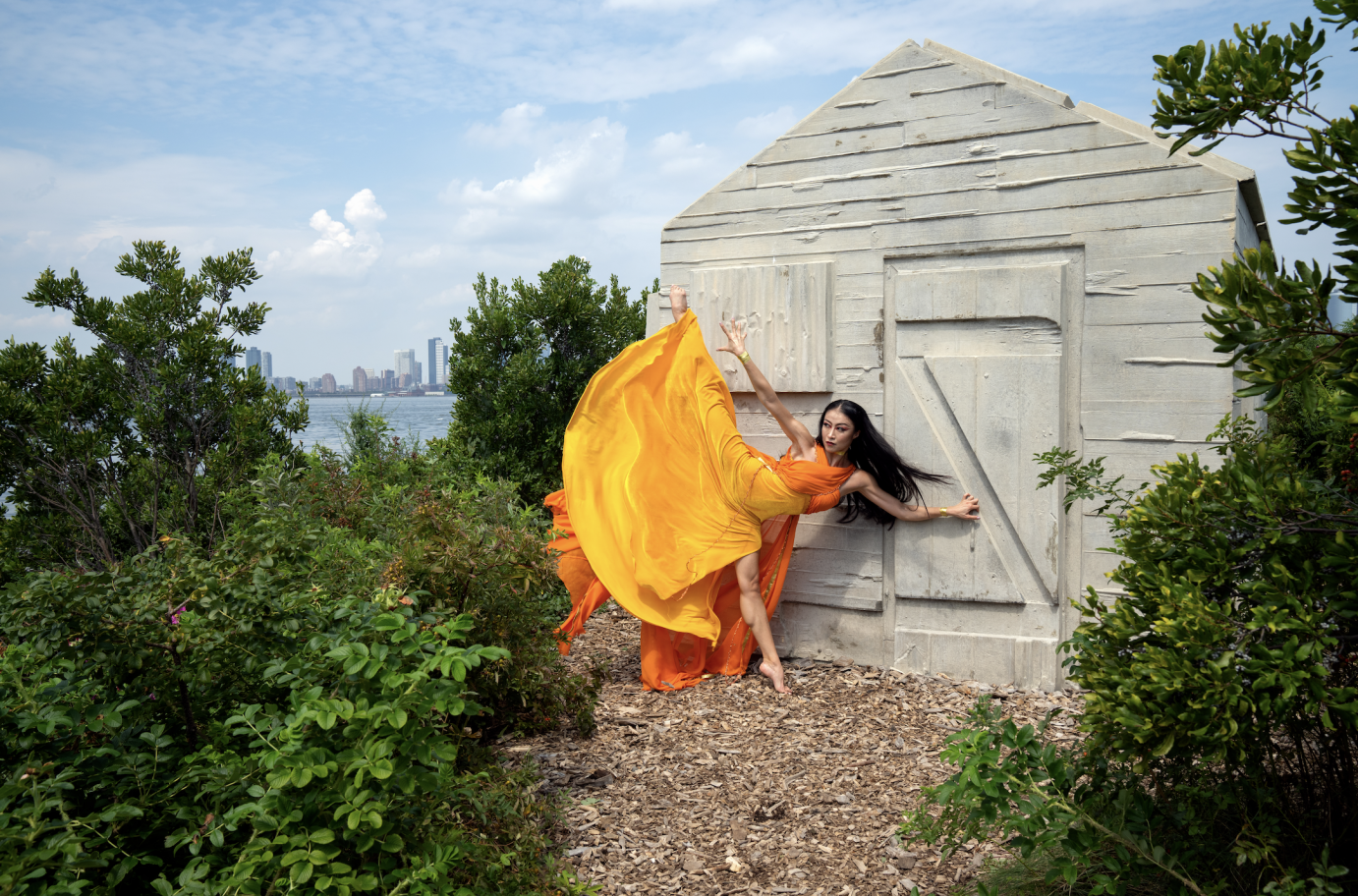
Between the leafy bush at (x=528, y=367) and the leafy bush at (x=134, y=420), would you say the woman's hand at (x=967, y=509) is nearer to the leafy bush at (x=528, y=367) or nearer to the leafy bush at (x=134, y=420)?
the leafy bush at (x=528, y=367)

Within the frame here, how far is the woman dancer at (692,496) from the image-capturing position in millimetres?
4973

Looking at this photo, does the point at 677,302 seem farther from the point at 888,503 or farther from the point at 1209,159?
the point at 1209,159

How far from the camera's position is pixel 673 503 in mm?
5102

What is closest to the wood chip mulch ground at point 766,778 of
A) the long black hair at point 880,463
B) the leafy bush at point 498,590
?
the leafy bush at point 498,590

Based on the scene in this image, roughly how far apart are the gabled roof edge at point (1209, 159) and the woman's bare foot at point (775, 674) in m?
3.45

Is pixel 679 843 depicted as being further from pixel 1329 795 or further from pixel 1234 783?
pixel 1329 795

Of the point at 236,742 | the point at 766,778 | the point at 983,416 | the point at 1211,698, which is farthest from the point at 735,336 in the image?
the point at 1211,698

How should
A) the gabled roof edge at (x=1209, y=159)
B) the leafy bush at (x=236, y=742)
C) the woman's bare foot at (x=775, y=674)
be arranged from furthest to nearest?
the woman's bare foot at (x=775, y=674), the gabled roof edge at (x=1209, y=159), the leafy bush at (x=236, y=742)

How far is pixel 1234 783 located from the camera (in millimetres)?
2486

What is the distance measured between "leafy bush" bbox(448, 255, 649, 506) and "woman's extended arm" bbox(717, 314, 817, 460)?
3.48 metres

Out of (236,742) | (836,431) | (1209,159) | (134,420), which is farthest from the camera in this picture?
(134,420)

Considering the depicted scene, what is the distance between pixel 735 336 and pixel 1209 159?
9.02 feet

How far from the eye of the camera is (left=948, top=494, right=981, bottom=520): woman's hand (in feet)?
16.2

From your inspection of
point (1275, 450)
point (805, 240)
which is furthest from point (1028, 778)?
point (805, 240)
